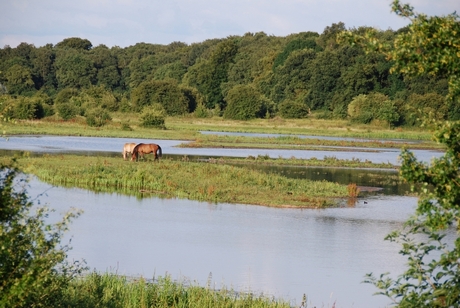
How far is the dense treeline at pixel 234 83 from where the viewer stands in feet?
258

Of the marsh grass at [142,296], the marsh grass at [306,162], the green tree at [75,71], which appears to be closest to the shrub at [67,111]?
the marsh grass at [306,162]

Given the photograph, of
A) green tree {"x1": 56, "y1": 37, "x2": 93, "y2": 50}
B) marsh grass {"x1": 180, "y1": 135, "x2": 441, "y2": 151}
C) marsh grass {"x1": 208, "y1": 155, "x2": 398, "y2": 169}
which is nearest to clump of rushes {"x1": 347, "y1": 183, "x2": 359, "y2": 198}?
marsh grass {"x1": 208, "y1": 155, "x2": 398, "y2": 169}

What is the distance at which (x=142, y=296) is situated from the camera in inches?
453

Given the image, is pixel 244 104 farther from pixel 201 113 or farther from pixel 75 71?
pixel 75 71

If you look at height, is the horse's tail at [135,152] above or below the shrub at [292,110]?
below

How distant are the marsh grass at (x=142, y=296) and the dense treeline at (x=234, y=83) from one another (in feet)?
158

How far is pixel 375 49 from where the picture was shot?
26.7 ft

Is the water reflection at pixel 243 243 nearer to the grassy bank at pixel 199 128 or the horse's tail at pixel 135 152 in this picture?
the horse's tail at pixel 135 152

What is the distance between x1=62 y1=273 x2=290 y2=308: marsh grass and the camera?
11.4m

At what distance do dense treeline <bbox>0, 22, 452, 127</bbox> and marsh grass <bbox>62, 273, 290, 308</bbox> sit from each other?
4803cm

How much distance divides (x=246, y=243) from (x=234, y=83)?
277 feet

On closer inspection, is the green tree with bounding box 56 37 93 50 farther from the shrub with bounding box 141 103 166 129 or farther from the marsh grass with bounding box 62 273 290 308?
the marsh grass with bounding box 62 273 290 308

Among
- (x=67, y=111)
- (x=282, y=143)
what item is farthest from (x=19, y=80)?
(x=282, y=143)

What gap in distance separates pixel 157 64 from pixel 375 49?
116 m
